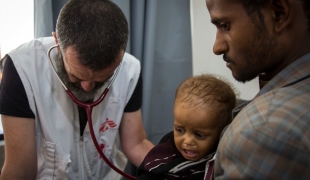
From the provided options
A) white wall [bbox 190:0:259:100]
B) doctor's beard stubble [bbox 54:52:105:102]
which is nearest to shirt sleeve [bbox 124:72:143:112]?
doctor's beard stubble [bbox 54:52:105:102]

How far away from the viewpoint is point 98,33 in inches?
38.1

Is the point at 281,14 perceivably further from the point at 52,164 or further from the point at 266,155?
the point at 52,164

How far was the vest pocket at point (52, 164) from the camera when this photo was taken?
1.19 metres

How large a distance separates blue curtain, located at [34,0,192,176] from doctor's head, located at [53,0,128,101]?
0.52 m

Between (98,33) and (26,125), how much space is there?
452 mm

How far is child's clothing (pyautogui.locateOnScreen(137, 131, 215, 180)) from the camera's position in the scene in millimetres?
1015

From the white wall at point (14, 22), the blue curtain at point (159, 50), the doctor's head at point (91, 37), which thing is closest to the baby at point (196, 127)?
the doctor's head at point (91, 37)

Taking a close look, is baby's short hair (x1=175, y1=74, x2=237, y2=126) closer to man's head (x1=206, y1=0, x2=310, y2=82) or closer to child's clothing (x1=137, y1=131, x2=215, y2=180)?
child's clothing (x1=137, y1=131, x2=215, y2=180)

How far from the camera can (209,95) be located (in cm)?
102

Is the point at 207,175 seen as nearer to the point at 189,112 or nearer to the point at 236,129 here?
the point at 189,112

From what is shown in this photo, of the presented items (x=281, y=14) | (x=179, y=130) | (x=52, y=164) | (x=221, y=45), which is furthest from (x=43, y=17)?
(x=281, y=14)

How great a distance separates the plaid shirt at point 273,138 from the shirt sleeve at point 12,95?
79cm

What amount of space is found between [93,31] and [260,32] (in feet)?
1.73

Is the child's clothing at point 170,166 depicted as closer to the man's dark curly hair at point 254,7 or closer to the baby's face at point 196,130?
the baby's face at point 196,130
